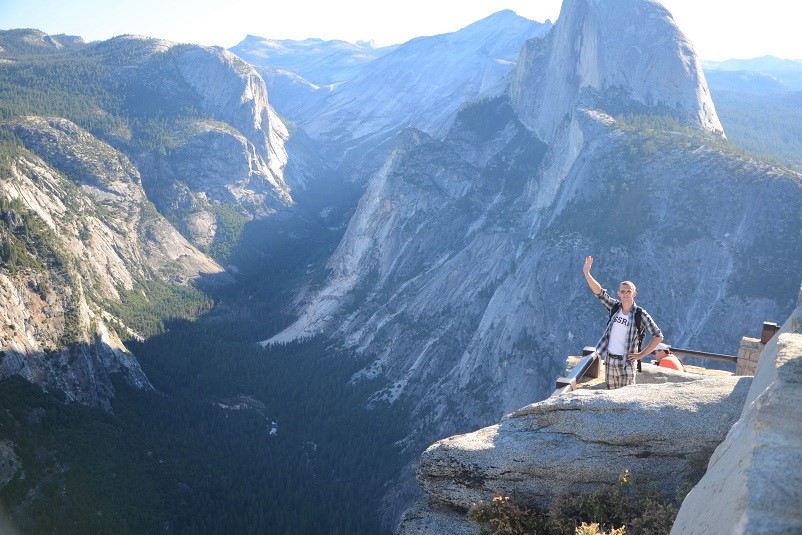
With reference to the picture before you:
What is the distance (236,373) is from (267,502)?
1448 inches

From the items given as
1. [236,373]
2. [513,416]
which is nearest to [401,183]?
[236,373]

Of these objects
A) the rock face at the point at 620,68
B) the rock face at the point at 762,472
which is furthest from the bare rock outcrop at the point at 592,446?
the rock face at the point at 620,68

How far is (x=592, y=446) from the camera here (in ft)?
49.2

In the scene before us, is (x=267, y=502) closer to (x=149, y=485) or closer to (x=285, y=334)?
(x=149, y=485)

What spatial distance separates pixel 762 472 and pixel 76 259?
11808cm

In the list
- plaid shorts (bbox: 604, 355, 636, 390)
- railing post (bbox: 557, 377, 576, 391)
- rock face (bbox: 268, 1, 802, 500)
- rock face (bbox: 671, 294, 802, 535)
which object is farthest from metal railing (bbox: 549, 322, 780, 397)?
rock face (bbox: 268, 1, 802, 500)

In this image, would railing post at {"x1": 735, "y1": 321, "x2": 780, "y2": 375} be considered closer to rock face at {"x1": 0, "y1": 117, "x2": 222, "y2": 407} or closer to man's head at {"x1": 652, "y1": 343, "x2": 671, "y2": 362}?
man's head at {"x1": 652, "y1": 343, "x2": 671, "y2": 362}

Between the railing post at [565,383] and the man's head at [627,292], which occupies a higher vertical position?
the man's head at [627,292]

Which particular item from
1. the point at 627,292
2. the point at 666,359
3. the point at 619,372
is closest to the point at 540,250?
the point at 666,359

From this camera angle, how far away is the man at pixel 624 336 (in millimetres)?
16812

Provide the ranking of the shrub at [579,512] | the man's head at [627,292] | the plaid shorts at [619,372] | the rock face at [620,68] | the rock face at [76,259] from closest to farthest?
the shrub at [579,512] → the man's head at [627,292] → the plaid shorts at [619,372] → the rock face at [76,259] → the rock face at [620,68]

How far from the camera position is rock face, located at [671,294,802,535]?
776 centimetres

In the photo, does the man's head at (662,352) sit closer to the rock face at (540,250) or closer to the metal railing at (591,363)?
the metal railing at (591,363)

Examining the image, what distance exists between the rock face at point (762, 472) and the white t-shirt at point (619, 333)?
583 centimetres
